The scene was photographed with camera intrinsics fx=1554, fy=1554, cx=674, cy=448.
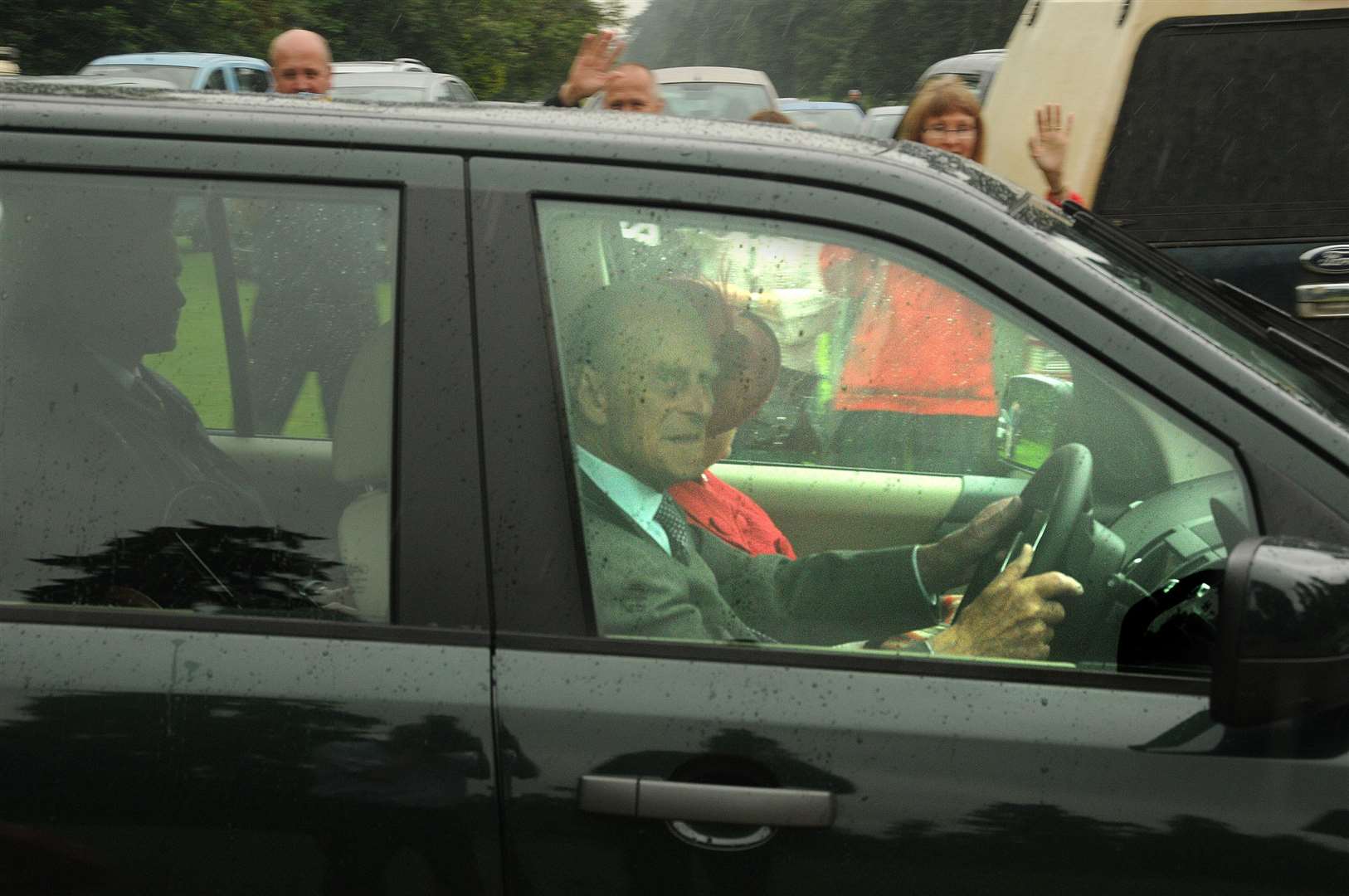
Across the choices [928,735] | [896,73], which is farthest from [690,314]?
[896,73]

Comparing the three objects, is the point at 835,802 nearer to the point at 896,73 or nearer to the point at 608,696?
the point at 608,696

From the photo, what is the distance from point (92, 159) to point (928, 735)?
117 centimetres

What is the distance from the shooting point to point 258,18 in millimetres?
27016

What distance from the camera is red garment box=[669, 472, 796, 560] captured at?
2.02 m

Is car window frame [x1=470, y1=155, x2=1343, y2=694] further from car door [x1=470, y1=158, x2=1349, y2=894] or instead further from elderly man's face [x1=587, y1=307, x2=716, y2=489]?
elderly man's face [x1=587, y1=307, x2=716, y2=489]

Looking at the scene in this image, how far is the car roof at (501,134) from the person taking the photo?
1.83 metres

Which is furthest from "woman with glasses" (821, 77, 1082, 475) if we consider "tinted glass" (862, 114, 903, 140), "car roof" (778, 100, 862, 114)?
"car roof" (778, 100, 862, 114)

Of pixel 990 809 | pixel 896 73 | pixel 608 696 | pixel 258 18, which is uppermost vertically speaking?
pixel 896 73

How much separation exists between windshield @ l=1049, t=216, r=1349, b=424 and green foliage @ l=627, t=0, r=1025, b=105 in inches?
1672

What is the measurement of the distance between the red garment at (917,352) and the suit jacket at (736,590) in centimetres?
20

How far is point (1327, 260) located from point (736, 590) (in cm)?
329

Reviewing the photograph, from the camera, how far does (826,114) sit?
21.9 meters

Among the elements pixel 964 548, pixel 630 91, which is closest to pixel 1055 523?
pixel 964 548

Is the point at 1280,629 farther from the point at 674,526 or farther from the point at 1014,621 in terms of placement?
the point at 674,526
